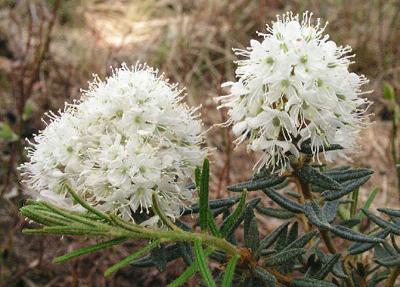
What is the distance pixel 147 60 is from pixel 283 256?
14.0 ft

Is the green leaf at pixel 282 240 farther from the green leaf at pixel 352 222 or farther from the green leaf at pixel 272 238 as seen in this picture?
the green leaf at pixel 352 222

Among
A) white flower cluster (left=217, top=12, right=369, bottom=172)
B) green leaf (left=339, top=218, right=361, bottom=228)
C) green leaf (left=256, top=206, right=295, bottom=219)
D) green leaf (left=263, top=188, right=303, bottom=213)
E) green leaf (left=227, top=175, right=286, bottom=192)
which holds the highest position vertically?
white flower cluster (left=217, top=12, right=369, bottom=172)

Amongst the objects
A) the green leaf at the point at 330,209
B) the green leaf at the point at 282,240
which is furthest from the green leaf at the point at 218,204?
the green leaf at the point at 330,209

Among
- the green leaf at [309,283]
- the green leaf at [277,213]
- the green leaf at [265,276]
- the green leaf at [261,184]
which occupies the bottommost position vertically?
the green leaf at [309,283]

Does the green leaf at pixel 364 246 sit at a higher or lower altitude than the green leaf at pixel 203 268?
higher

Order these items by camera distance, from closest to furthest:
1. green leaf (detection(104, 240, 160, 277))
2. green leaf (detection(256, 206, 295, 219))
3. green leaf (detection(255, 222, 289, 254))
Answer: green leaf (detection(104, 240, 160, 277))
green leaf (detection(255, 222, 289, 254))
green leaf (detection(256, 206, 295, 219))

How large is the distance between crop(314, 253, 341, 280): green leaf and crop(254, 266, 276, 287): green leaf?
26 centimetres

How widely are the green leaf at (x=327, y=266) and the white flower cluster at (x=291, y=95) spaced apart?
0.41 m

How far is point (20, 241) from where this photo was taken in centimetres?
413

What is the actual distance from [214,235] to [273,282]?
285mm

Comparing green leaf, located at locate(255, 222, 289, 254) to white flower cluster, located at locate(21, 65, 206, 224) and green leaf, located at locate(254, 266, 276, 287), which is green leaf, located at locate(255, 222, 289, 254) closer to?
green leaf, located at locate(254, 266, 276, 287)

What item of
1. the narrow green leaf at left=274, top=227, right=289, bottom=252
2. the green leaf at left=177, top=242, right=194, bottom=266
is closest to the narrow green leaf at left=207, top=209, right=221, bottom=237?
the green leaf at left=177, top=242, right=194, bottom=266

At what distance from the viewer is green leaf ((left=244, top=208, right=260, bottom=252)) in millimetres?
2252

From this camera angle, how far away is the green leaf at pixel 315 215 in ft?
7.11
